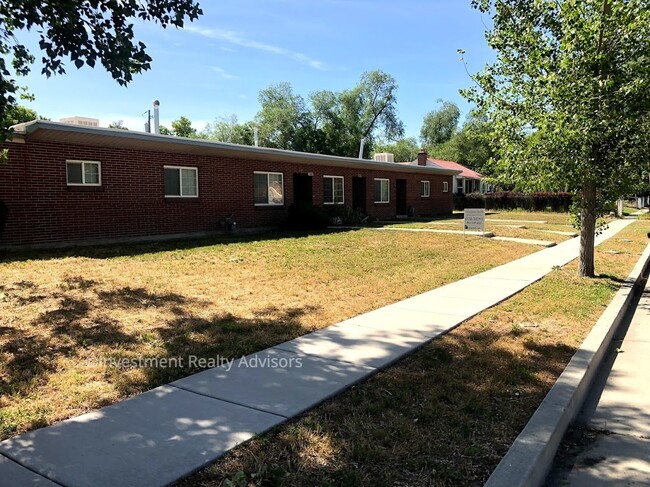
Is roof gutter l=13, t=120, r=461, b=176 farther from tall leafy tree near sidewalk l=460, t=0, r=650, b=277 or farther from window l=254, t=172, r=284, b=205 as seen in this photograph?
tall leafy tree near sidewalk l=460, t=0, r=650, b=277

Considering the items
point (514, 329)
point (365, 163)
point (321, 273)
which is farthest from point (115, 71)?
point (365, 163)

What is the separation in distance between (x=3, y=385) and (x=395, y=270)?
291 inches

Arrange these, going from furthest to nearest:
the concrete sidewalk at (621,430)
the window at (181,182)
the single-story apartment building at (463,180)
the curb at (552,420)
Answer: the single-story apartment building at (463,180)
the window at (181,182)
the concrete sidewalk at (621,430)
the curb at (552,420)

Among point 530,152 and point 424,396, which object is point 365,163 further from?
point 424,396

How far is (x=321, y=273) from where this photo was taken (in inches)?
377

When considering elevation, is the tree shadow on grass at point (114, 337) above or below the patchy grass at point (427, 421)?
above

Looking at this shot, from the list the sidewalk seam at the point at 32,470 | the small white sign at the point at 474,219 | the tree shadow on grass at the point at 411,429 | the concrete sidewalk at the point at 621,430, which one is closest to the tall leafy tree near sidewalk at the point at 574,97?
the concrete sidewalk at the point at 621,430

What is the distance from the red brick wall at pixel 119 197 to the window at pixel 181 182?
0.54 feet

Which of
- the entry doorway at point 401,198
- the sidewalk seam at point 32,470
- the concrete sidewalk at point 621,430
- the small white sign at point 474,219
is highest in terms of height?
the entry doorway at point 401,198

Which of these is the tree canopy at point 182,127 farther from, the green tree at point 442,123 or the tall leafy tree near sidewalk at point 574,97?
the tall leafy tree near sidewalk at point 574,97

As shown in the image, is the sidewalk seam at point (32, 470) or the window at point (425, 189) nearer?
the sidewalk seam at point (32, 470)

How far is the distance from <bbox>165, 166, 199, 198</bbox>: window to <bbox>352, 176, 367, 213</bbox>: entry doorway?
34.1 feet

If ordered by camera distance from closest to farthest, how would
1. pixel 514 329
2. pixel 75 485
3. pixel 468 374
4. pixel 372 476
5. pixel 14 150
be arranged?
1. pixel 75 485
2. pixel 372 476
3. pixel 468 374
4. pixel 514 329
5. pixel 14 150

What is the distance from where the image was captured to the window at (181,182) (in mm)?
15359
